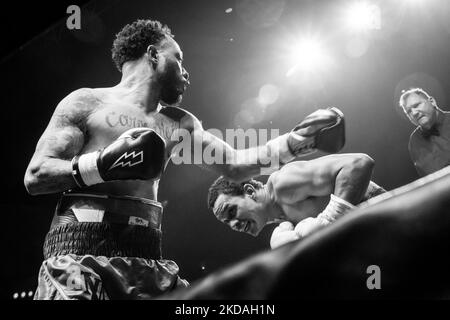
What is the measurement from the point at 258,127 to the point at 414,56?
3.13 ft

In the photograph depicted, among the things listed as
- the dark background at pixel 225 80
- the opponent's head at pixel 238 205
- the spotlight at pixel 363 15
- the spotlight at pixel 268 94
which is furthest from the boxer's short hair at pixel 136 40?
the spotlight at pixel 363 15

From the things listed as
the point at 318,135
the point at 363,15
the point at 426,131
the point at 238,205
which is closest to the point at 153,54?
the point at 318,135

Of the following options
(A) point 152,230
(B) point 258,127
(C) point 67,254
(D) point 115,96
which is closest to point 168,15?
(B) point 258,127

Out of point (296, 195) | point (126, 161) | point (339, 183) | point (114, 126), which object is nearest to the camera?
point (126, 161)

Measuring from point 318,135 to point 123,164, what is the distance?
2.40 feet

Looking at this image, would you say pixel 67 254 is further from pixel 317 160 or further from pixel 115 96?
pixel 317 160

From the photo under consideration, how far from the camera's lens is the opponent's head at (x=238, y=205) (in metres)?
2.35

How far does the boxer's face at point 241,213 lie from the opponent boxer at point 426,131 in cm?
91

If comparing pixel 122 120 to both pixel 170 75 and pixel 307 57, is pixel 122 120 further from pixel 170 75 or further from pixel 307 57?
pixel 307 57

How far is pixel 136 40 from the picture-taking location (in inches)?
64.6

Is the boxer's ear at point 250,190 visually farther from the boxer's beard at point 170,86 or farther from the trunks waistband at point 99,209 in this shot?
the trunks waistband at point 99,209

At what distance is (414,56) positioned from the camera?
2254 mm
